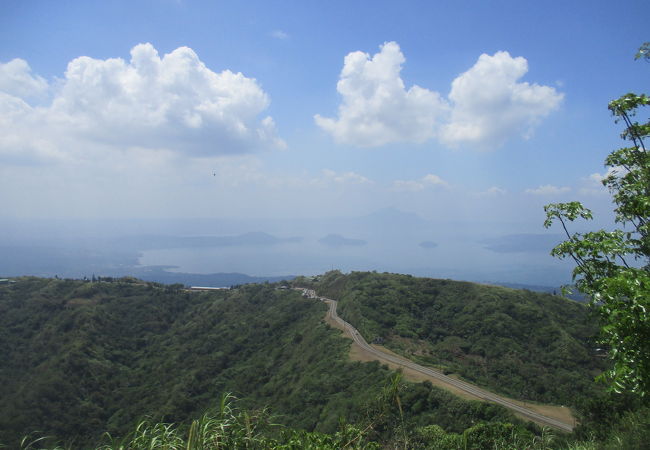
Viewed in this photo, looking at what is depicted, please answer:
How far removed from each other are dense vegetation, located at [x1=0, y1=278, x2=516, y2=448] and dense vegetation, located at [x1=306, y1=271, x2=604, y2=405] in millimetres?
7514

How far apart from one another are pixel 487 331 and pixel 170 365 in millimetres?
43620

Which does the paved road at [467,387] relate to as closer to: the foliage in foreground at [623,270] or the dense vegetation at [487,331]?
the dense vegetation at [487,331]

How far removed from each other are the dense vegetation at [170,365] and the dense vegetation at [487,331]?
24.7ft

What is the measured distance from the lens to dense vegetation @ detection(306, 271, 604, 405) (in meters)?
33.5

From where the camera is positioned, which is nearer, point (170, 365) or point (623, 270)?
point (623, 270)

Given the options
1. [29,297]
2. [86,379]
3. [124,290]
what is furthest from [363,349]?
[29,297]

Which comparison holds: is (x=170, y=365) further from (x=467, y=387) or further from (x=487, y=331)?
(x=487, y=331)

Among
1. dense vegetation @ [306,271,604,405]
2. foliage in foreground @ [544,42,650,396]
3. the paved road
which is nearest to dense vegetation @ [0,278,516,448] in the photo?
the paved road

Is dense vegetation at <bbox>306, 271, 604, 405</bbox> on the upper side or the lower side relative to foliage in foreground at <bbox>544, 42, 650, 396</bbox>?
lower

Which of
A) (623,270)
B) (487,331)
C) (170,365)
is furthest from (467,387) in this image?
(170,365)

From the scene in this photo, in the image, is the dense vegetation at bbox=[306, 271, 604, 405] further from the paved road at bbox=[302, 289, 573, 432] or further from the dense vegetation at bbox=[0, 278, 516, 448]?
the dense vegetation at bbox=[0, 278, 516, 448]

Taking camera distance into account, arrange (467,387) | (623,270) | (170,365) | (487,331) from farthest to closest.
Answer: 1. (170,365)
2. (487,331)
3. (467,387)
4. (623,270)

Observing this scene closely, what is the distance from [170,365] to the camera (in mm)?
53000

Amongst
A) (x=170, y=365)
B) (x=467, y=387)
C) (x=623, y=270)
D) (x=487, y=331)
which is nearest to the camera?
(x=623, y=270)
